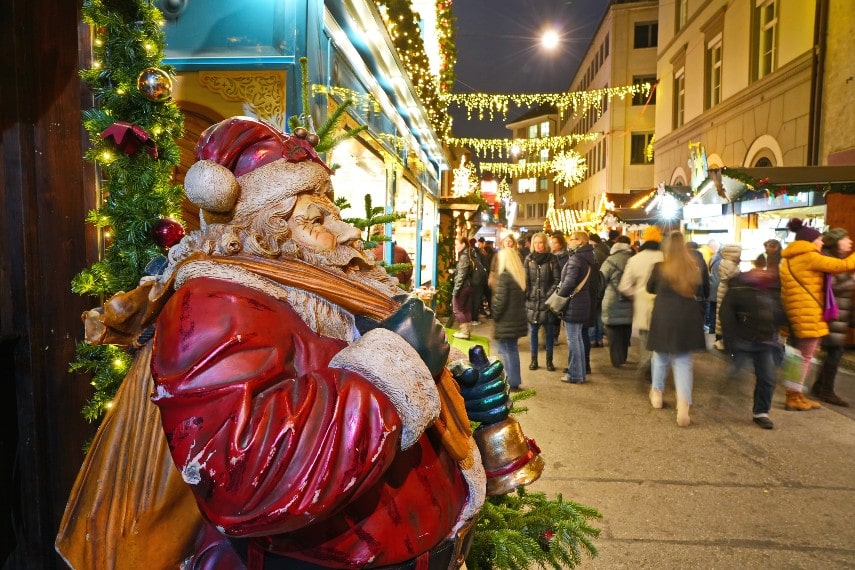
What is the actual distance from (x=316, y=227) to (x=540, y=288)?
281 inches

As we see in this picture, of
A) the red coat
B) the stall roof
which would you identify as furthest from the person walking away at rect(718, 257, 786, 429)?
the red coat

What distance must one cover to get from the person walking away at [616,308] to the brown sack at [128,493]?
7.36m

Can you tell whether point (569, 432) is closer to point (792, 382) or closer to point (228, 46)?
point (792, 382)

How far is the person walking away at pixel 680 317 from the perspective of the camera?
6.00 m

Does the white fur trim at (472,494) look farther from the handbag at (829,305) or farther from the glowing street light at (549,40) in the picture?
the glowing street light at (549,40)

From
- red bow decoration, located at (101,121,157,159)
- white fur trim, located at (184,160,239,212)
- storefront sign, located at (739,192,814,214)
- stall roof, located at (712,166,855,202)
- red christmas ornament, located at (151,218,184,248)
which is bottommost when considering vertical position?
red christmas ornament, located at (151,218,184,248)

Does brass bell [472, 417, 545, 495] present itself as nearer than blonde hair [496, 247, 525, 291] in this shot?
Yes

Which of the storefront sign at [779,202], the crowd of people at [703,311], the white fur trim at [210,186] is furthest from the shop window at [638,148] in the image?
the white fur trim at [210,186]

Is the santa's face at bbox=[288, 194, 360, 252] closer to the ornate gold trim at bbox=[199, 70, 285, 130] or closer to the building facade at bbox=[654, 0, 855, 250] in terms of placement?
the ornate gold trim at bbox=[199, 70, 285, 130]

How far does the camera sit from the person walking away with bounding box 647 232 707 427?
19.7ft

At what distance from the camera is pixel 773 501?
14.2 ft

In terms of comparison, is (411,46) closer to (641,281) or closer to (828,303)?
(641,281)

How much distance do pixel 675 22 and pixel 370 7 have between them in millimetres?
22117

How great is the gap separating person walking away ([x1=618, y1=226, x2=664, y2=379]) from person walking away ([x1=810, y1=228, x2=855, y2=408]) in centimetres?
185
